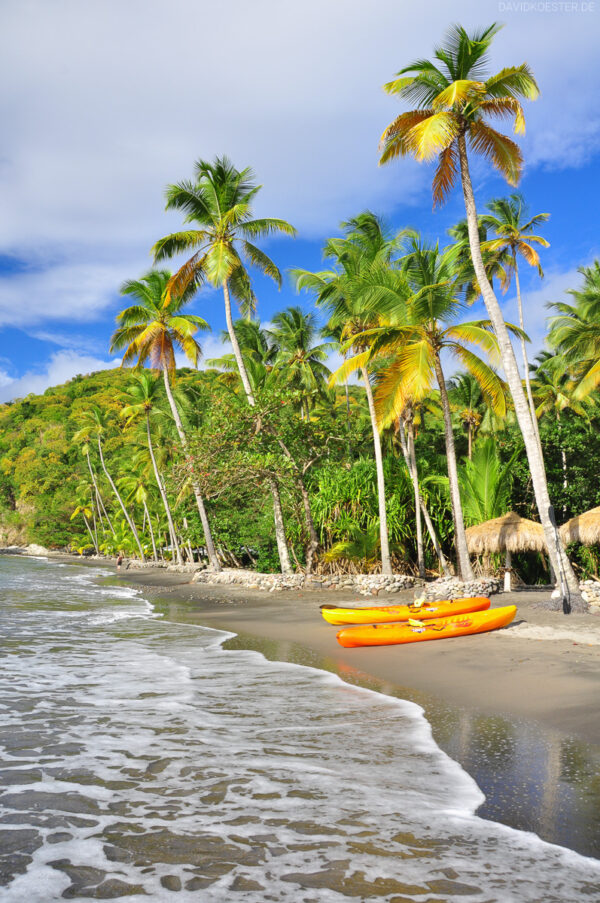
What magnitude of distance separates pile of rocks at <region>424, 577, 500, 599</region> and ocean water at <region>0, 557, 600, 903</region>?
21.4 feet

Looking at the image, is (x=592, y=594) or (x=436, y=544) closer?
(x=592, y=594)

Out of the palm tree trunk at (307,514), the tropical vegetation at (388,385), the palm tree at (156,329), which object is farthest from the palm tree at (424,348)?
the palm tree at (156,329)

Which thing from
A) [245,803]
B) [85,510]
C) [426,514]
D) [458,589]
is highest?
[85,510]

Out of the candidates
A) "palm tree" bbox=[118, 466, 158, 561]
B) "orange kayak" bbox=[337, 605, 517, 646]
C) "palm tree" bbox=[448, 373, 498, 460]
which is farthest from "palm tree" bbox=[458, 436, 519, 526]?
"palm tree" bbox=[118, 466, 158, 561]

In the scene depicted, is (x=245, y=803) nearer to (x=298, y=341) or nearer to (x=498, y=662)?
(x=498, y=662)

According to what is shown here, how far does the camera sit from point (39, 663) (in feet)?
30.5

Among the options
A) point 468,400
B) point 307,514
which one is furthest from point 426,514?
point 468,400

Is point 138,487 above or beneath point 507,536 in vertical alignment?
above

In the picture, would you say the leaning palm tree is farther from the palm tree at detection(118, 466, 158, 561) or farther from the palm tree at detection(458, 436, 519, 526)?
the palm tree at detection(118, 466, 158, 561)

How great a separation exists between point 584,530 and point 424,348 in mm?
6006

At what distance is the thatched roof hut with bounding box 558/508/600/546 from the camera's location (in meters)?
Result: 14.1

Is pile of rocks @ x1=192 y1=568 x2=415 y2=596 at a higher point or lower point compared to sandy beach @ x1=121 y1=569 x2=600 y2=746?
higher

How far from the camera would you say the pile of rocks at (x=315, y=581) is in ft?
53.1

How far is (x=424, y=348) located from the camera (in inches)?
531
